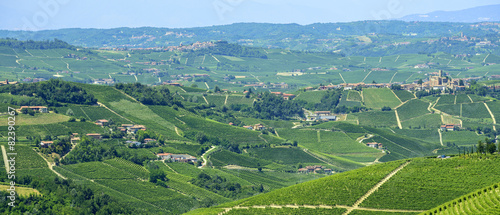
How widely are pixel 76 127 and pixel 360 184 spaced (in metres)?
56.3

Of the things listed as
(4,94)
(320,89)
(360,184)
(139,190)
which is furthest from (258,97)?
(360,184)

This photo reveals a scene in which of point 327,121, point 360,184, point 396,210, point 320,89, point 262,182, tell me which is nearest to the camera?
point 396,210

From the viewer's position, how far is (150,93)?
133750mm

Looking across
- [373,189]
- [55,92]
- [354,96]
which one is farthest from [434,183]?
[354,96]

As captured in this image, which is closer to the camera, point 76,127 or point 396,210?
point 396,210

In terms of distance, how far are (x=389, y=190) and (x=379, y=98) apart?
111 m

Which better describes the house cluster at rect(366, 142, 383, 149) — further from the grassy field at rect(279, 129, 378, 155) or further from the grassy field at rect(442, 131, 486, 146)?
the grassy field at rect(442, 131, 486, 146)

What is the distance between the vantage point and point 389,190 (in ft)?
186

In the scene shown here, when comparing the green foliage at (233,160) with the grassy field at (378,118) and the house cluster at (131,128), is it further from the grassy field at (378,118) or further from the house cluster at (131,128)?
the grassy field at (378,118)

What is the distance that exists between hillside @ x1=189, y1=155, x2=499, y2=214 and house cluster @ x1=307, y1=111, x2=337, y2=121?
294 ft

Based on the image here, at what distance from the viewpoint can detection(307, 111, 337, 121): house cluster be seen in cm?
15129

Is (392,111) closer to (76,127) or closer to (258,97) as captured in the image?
(258,97)

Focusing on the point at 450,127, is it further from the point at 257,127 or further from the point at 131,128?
the point at 131,128

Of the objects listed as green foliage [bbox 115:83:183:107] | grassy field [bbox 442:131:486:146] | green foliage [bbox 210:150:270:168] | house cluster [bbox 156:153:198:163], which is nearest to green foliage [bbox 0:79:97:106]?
green foliage [bbox 115:83:183:107]
